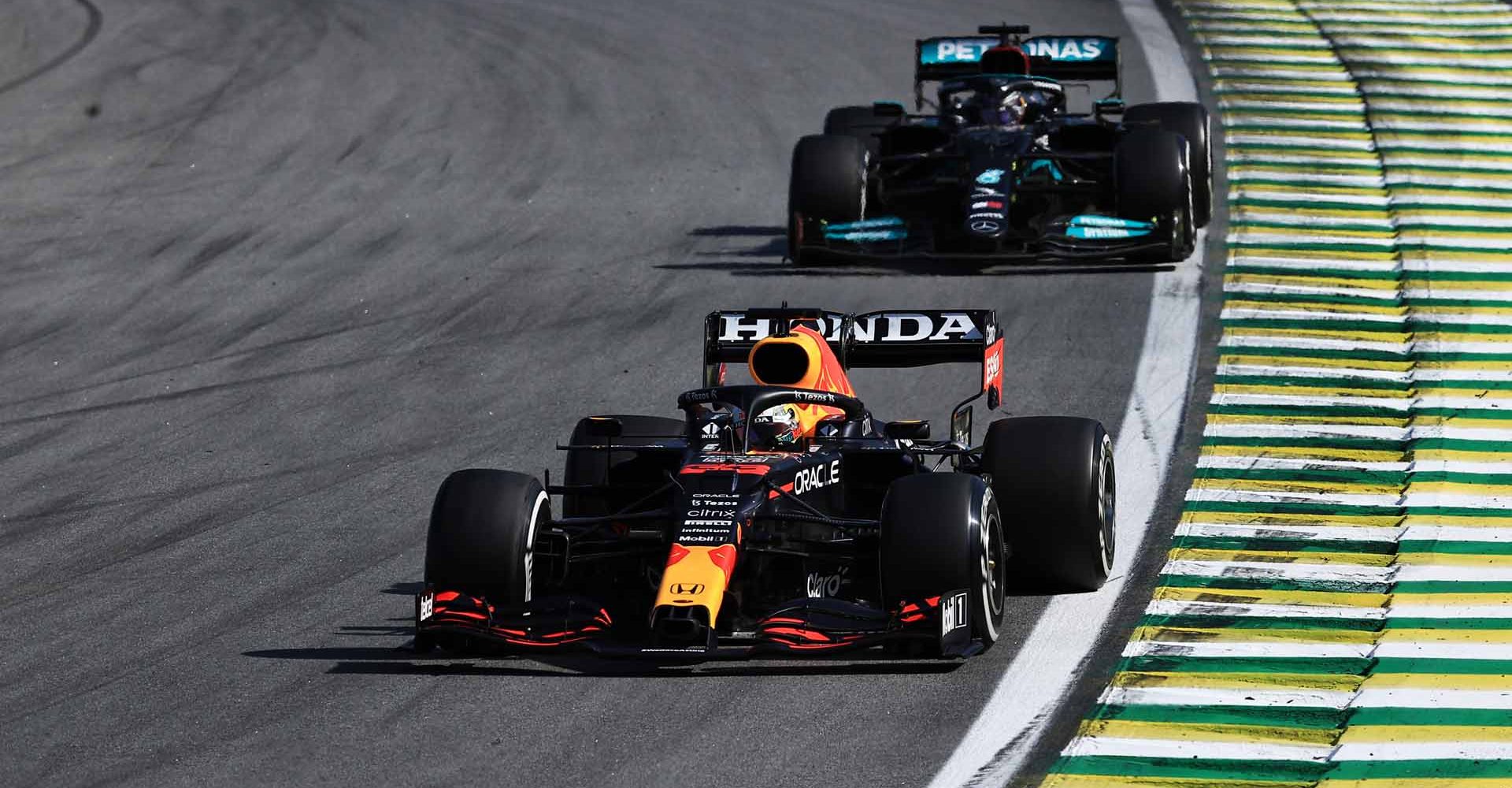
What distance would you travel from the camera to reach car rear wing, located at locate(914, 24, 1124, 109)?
24.0 meters

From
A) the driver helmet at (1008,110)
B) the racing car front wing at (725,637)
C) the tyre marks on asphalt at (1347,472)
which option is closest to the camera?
the tyre marks on asphalt at (1347,472)

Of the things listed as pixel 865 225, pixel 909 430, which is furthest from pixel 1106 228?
pixel 909 430

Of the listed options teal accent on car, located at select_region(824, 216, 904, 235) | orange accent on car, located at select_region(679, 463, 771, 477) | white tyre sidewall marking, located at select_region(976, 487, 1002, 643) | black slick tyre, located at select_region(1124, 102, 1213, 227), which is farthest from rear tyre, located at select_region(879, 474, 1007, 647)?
black slick tyre, located at select_region(1124, 102, 1213, 227)

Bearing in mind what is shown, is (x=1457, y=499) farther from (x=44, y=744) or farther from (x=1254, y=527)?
(x=44, y=744)

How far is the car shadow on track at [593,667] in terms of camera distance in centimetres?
1059

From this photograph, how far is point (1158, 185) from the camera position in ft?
68.2

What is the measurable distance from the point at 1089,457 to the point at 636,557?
2338 millimetres

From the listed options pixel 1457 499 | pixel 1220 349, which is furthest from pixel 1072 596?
pixel 1220 349

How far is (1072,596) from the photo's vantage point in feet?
39.1

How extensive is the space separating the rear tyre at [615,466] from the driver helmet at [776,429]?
0.46 m

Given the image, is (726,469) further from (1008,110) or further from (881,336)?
(1008,110)

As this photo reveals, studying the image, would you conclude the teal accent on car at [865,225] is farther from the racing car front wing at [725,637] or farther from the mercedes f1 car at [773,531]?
the racing car front wing at [725,637]

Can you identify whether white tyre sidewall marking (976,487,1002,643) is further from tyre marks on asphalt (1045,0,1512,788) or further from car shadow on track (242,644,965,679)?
tyre marks on asphalt (1045,0,1512,788)

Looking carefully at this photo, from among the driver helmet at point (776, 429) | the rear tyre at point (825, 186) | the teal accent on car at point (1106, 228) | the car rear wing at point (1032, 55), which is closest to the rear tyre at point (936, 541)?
the driver helmet at point (776, 429)
